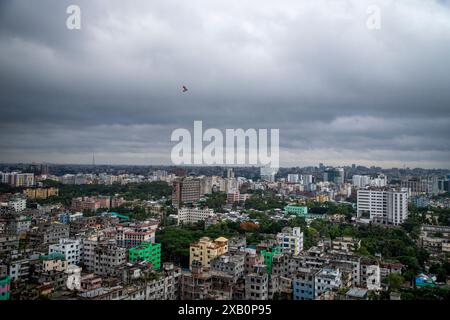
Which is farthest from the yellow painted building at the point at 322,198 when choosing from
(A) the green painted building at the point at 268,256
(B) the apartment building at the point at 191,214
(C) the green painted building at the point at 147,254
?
(C) the green painted building at the point at 147,254

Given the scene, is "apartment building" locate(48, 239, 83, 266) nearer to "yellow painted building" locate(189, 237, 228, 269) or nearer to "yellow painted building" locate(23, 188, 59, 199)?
"yellow painted building" locate(189, 237, 228, 269)

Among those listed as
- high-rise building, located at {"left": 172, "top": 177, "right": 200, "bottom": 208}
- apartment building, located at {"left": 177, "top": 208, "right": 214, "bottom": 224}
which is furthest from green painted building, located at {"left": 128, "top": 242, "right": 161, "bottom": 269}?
high-rise building, located at {"left": 172, "top": 177, "right": 200, "bottom": 208}

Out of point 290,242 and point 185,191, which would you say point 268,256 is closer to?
point 290,242

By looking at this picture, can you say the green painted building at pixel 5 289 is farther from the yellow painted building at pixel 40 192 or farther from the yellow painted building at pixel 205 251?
the yellow painted building at pixel 40 192

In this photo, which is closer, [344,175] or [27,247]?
[27,247]
